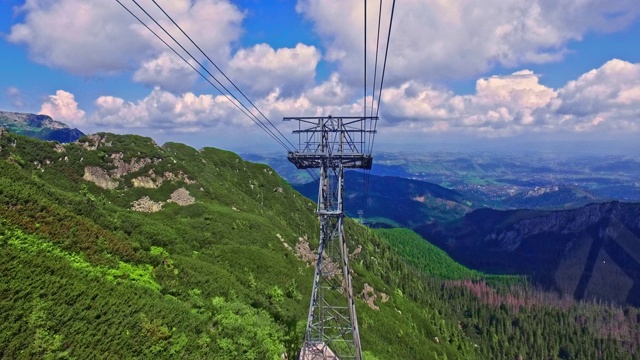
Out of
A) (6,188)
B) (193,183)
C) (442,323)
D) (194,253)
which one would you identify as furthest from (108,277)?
(442,323)

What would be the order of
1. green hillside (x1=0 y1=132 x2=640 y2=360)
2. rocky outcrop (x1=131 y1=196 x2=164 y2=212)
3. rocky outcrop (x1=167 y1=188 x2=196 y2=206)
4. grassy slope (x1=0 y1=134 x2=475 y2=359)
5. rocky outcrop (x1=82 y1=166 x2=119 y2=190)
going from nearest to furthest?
grassy slope (x1=0 y1=134 x2=475 y2=359), green hillside (x1=0 y1=132 x2=640 y2=360), rocky outcrop (x1=131 y1=196 x2=164 y2=212), rocky outcrop (x1=167 y1=188 x2=196 y2=206), rocky outcrop (x1=82 y1=166 x2=119 y2=190)

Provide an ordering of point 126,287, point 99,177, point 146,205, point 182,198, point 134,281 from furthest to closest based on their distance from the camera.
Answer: point 99,177
point 182,198
point 146,205
point 134,281
point 126,287

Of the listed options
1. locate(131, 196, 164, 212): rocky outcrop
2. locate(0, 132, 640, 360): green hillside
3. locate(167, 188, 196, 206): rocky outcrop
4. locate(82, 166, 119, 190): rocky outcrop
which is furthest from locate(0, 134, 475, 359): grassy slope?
locate(82, 166, 119, 190): rocky outcrop

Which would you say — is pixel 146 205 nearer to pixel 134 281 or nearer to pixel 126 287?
pixel 134 281

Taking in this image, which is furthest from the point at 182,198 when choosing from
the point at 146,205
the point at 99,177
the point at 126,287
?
the point at 126,287

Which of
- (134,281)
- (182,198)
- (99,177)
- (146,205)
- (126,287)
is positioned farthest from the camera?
(99,177)

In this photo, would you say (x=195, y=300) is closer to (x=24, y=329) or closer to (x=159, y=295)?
(x=159, y=295)

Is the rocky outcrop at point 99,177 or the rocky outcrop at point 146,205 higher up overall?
the rocky outcrop at point 99,177

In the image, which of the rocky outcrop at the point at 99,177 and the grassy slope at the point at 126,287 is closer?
the grassy slope at the point at 126,287

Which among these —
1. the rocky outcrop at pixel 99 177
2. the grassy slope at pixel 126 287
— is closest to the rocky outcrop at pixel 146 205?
the rocky outcrop at pixel 99 177

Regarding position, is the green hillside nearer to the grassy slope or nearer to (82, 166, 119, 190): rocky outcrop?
the grassy slope

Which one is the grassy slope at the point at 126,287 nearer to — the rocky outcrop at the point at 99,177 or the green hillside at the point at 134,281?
the green hillside at the point at 134,281

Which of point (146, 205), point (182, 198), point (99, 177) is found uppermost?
point (99, 177)
